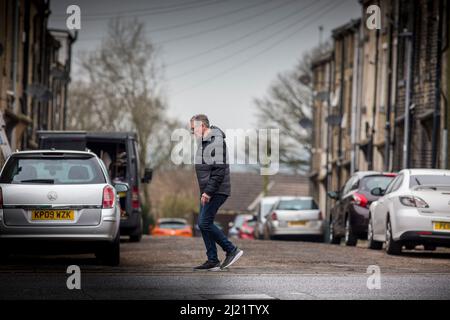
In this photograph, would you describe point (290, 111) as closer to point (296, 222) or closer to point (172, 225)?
point (172, 225)

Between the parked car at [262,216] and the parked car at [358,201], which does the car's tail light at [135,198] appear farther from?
the parked car at [262,216]

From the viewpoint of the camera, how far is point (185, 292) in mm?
12195

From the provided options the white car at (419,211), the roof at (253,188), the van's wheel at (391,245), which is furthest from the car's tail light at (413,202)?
the roof at (253,188)

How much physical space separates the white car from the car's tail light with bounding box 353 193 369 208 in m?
4.08

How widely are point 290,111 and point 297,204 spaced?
1452 inches

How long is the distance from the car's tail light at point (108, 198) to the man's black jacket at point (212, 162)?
1.60 m

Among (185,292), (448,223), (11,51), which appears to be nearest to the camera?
(185,292)

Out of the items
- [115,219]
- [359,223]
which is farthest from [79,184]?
[359,223]

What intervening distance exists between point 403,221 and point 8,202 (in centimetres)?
719

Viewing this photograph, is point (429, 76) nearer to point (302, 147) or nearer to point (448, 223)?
point (448, 223)

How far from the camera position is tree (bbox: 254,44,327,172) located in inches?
2815

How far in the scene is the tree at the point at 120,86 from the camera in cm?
6725

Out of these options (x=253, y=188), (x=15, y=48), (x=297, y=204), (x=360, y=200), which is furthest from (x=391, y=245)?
(x=253, y=188)

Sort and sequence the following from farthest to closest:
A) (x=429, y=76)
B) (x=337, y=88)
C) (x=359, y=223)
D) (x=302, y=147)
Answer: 1. (x=302, y=147)
2. (x=337, y=88)
3. (x=429, y=76)
4. (x=359, y=223)
